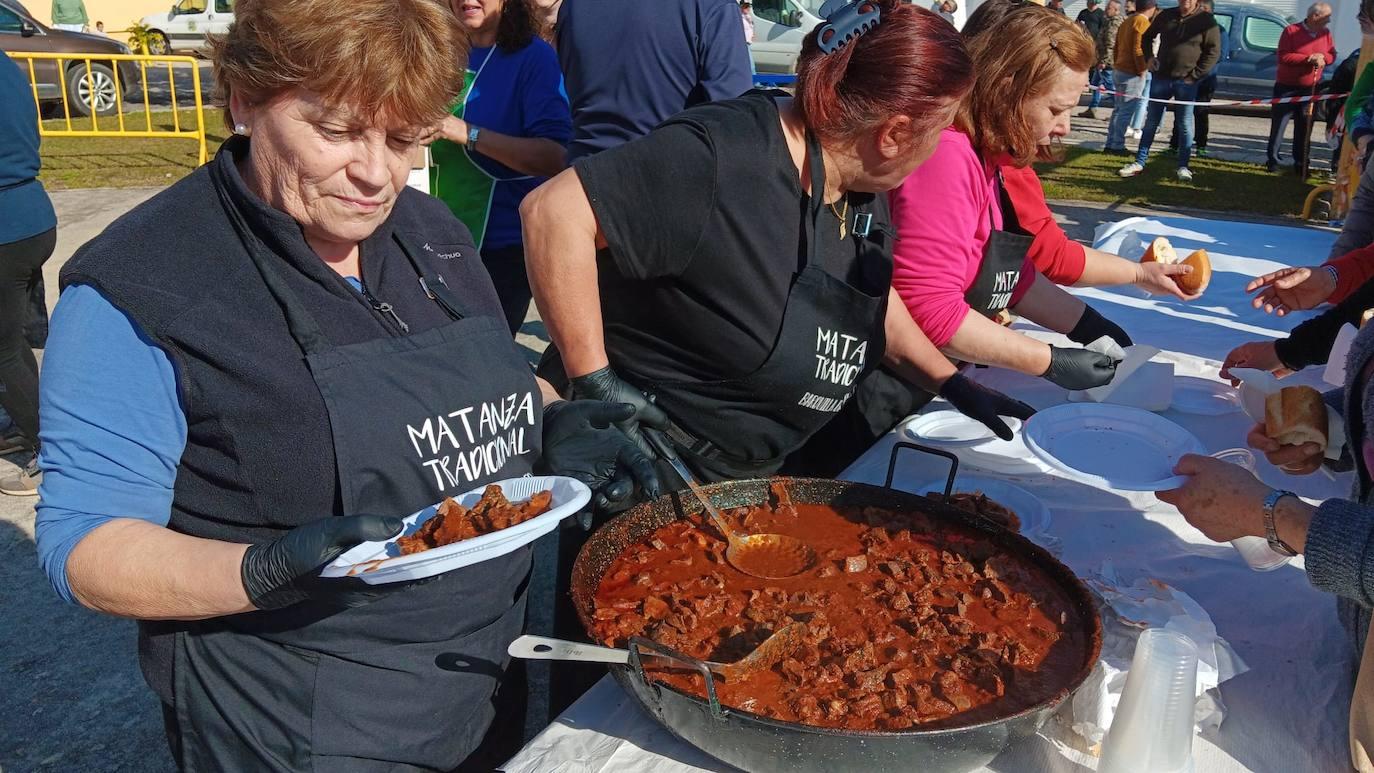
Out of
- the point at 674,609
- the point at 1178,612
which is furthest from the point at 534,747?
the point at 1178,612

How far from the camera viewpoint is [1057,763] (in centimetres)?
152

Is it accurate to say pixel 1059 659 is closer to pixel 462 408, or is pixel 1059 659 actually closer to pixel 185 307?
pixel 462 408

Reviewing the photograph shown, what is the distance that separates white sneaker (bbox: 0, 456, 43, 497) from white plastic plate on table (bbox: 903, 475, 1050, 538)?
378 centimetres

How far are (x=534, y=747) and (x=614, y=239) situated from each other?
984 mm

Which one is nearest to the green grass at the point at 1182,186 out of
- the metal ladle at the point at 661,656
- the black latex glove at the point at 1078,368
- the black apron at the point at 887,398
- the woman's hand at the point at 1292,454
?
the black apron at the point at 887,398

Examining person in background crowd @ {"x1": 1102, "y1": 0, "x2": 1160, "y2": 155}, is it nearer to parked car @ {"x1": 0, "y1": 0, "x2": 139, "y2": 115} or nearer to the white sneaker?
parked car @ {"x1": 0, "y1": 0, "x2": 139, "y2": 115}

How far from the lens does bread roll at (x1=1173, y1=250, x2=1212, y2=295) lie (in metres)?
3.56

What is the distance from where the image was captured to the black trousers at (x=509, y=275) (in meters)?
3.56

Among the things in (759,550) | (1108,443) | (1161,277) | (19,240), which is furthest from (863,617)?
(19,240)

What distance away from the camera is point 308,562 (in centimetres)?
122

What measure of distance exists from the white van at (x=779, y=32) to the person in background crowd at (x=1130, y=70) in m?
4.61

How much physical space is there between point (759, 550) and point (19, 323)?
3610 mm

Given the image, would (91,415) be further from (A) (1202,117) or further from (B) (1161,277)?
(A) (1202,117)

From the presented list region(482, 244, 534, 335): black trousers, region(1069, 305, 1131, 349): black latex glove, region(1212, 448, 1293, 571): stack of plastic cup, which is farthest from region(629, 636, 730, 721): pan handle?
region(1069, 305, 1131, 349): black latex glove
